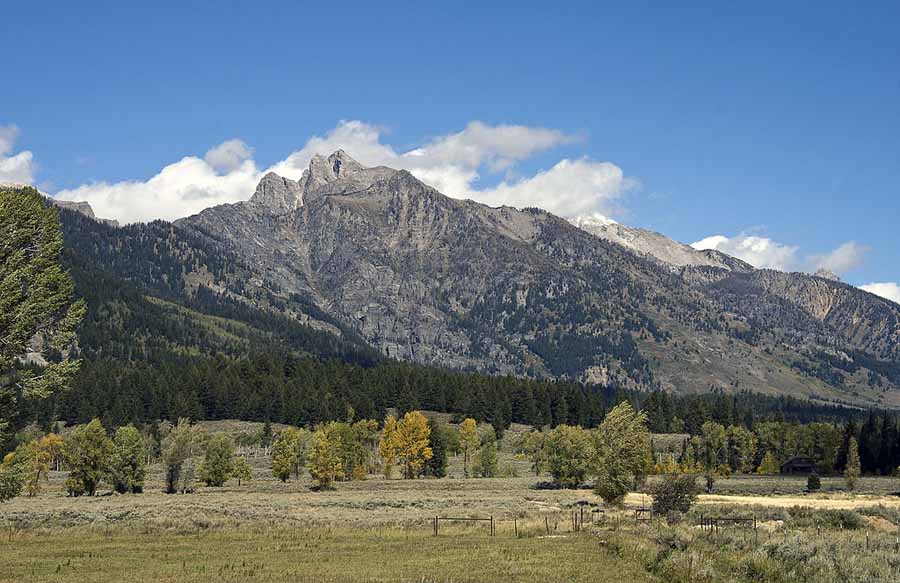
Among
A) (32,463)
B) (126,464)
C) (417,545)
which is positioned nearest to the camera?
(417,545)

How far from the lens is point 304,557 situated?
43094 mm

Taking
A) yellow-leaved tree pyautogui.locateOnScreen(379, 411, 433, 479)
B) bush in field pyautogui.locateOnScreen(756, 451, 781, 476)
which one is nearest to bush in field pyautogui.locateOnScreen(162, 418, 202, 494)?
yellow-leaved tree pyautogui.locateOnScreen(379, 411, 433, 479)

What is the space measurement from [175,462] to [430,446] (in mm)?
52351

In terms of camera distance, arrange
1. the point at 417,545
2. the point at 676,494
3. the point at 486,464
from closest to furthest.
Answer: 1. the point at 417,545
2. the point at 676,494
3. the point at 486,464

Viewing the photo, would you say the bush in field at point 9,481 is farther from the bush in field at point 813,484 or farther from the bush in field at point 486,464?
the bush in field at point 813,484

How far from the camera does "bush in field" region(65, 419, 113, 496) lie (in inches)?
4269

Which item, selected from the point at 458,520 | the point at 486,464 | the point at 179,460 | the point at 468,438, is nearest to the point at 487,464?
the point at 486,464

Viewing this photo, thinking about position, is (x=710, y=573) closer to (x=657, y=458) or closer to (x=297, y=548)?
(x=297, y=548)

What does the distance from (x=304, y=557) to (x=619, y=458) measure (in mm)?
50053

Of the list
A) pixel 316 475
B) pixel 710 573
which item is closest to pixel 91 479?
pixel 316 475

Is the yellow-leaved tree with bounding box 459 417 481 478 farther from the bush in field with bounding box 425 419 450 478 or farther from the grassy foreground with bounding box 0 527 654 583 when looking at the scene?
the grassy foreground with bounding box 0 527 654 583

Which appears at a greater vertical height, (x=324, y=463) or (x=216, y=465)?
(x=324, y=463)

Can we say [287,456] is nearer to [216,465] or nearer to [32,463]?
[216,465]

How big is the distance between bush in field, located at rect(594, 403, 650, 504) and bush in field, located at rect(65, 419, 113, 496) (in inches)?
2556
